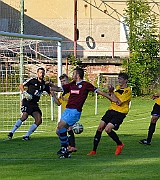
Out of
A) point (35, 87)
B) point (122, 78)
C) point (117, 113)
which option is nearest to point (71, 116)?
point (117, 113)

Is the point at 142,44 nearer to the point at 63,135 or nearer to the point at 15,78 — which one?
the point at 15,78

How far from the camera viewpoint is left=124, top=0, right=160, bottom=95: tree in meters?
36.1

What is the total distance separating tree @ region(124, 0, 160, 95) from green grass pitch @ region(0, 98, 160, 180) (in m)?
17.9

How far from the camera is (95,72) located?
1464 inches

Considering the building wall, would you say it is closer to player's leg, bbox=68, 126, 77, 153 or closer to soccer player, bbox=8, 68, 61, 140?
soccer player, bbox=8, 68, 61, 140

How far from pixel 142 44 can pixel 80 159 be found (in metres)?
25.5

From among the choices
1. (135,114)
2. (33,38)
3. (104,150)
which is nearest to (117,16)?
(135,114)

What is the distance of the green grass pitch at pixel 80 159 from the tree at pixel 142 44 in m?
17.9

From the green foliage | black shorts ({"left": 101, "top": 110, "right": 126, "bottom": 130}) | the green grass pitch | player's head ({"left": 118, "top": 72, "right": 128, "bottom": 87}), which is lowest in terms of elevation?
the green grass pitch

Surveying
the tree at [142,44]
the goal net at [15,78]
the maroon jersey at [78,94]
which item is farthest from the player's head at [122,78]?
the tree at [142,44]

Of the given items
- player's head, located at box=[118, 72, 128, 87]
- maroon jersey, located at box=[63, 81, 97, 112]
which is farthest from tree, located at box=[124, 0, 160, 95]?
maroon jersey, located at box=[63, 81, 97, 112]

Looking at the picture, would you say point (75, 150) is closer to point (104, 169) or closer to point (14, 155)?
point (14, 155)

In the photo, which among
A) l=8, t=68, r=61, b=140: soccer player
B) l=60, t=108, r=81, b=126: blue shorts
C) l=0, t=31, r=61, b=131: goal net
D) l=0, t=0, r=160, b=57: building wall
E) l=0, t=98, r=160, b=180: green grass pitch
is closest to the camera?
l=0, t=98, r=160, b=180: green grass pitch

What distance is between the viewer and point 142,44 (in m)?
36.5
